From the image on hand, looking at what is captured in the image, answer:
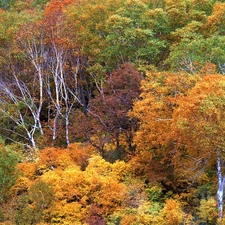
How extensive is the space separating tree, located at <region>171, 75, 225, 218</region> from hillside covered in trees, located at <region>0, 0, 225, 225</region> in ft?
0.13

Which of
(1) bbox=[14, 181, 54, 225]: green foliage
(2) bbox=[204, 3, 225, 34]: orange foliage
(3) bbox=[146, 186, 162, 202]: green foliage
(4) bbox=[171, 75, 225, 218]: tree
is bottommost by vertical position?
(3) bbox=[146, 186, 162, 202]: green foliage

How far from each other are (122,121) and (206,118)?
6.64 meters

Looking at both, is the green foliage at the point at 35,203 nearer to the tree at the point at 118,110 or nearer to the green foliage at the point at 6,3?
the tree at the point at 118,110

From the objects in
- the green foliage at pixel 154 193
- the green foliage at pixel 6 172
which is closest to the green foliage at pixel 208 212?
the green foliage at pixel 154 193

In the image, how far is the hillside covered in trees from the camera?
1368cm

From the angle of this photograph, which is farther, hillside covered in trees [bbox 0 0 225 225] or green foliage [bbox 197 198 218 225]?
hillside covered in trees [bbox 0 0 225 225]

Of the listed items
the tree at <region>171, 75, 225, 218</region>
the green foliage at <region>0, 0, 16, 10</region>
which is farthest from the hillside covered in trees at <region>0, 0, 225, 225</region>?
the green foliage at <region>0, 0, 16, 10</region>

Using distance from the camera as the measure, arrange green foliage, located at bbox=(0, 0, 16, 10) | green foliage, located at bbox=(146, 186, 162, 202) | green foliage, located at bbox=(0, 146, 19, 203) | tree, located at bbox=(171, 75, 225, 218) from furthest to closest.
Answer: green foliage, located at bbox=(0, 0, 16, 10) → green foliage, located at bbox=(146, 186, 162, 202) → green foliage, located at bbox=(0, 146, 19, 203) → tree, located at bbox=(171, 75, 225, 218)

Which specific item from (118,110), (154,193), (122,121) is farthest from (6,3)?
(154,193)

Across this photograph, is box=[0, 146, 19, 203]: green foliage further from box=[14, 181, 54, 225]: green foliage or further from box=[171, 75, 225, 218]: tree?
box=[171, 75, 225, 218]: tree

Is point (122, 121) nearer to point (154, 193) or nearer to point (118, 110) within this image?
point (118, 110)

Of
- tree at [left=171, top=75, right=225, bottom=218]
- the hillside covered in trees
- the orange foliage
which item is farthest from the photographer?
the orange foliage

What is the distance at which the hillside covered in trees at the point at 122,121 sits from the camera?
44.9 feet

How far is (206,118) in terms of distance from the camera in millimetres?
12789
